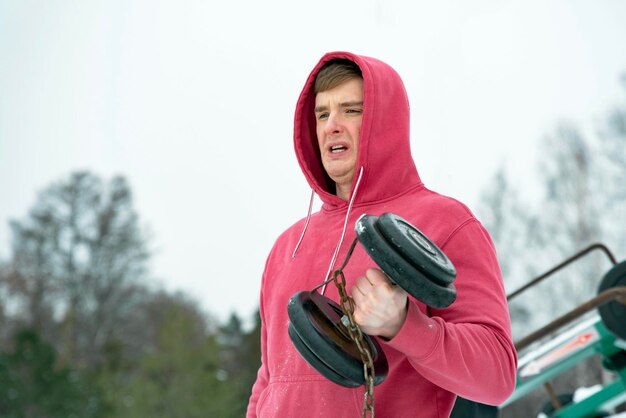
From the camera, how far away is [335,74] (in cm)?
214

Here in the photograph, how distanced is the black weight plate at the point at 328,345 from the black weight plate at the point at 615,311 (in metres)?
2.45

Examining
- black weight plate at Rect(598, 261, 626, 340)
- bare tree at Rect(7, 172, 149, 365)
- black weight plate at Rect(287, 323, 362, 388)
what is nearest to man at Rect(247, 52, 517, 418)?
black weight plate at Rect(287, 323, 362, 388)

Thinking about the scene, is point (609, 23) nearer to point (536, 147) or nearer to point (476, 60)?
point (476, 60)

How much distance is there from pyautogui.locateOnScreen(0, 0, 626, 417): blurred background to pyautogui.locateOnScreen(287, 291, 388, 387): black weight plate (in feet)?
6.11

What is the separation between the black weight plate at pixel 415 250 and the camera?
138cm

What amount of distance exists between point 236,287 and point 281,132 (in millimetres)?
7957

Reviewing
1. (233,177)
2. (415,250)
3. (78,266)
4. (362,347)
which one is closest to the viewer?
(415,250)

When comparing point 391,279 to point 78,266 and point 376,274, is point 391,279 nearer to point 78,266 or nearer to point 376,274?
point 376,274

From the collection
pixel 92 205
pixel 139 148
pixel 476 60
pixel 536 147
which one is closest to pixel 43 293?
pixel 92 205

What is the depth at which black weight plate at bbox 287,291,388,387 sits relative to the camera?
1.55 meters

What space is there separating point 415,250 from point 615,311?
2.70 metres

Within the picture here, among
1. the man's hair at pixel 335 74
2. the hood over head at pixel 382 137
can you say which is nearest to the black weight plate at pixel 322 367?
the hood over head at pixel 382 137

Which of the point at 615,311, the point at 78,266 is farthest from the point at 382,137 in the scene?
the point at 78,266

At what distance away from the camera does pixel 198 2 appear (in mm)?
32844
